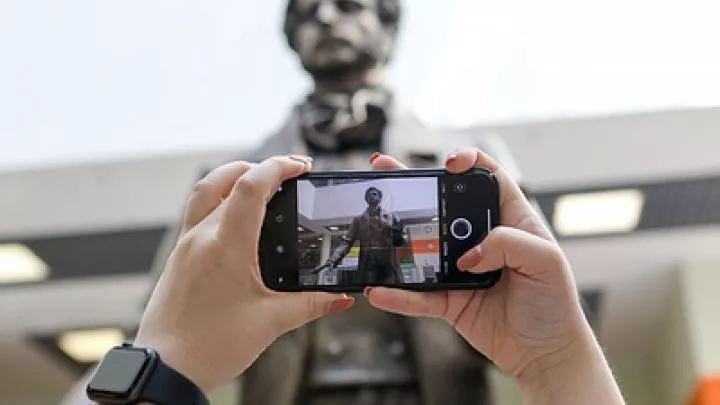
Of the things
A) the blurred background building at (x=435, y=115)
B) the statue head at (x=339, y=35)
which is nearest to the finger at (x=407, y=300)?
the statue head at (x=339, y=35)

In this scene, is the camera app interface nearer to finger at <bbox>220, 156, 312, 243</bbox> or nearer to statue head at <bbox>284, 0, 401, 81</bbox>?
finger at <bbox>220, 156, 312, 243</bbox>

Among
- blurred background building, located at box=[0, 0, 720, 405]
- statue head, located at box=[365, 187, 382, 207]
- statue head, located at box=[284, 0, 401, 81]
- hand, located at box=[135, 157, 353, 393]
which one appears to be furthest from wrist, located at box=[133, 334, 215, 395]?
blurred background building, located at box=[0, 0, 720, 405]

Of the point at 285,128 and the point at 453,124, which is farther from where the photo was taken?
the point at 453,124

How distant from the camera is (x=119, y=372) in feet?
1.58

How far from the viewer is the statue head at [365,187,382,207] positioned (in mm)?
520

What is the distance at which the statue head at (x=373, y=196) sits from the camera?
52cm

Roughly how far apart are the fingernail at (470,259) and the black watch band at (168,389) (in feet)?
0.45

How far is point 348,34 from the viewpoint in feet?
3.69

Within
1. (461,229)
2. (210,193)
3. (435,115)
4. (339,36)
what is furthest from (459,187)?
(435,115)

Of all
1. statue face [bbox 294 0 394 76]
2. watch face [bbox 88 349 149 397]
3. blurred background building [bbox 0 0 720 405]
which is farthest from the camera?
blurred background building [bbox 0 0 720 405]

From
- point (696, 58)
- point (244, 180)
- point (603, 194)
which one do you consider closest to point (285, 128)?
point (244, 180)

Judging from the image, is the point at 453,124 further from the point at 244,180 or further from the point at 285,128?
the point at 244,180

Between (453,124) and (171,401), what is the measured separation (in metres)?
1.15

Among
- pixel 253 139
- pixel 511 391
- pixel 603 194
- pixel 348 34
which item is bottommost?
pixel 511 391
